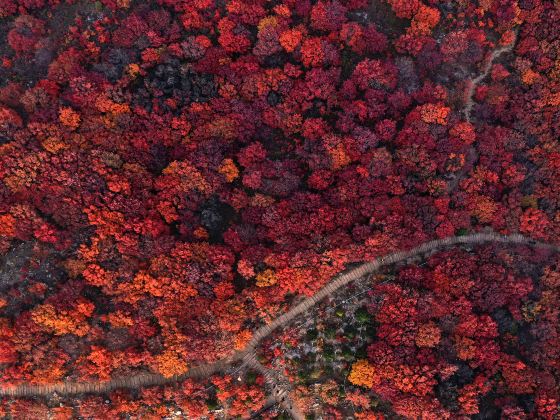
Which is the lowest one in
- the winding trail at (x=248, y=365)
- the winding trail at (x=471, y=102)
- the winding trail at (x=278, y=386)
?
the winding trail at (x=278, y=386)

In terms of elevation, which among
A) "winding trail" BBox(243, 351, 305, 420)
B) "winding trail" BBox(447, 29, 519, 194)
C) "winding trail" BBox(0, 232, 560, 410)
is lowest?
"winding trail" BBox(243, 351, 305, 420)

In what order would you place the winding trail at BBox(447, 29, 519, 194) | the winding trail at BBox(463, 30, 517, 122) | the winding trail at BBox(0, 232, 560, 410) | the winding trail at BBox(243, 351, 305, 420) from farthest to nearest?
the winding trail at BBox(463, 30, 517, 122)
the winding trail at BBox(447, 29, 519, 194)
the winding trail at BBox(243, 351, 305, 420)
the winding trail at BBox(0, 232, 560, 410)

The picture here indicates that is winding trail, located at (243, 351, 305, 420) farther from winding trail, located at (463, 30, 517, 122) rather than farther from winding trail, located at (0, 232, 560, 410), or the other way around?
winding trail, located at (463, 30, 517, 122)

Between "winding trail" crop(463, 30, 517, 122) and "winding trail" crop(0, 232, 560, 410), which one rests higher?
"winding trail" crop(463, 30, 517, 122)

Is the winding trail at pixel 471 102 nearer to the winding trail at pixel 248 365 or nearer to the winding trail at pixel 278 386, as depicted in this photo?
the winding trail at pixel 248 365

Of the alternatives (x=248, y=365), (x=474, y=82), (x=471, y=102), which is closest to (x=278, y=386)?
(x=248, y=365)

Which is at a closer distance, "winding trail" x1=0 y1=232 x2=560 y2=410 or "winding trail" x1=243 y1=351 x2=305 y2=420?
"winding trail" x1=0 y1=232 x2=560 y2=410

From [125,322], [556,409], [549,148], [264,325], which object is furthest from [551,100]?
[125,322]

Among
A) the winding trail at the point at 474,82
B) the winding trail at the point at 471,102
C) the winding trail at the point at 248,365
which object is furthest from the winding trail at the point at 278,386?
the winding trail at the point at 474,82

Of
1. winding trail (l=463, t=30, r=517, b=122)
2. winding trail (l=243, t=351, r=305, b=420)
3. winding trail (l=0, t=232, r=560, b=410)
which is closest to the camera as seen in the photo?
winding trail (l=0, t=232, r=560, b=410)

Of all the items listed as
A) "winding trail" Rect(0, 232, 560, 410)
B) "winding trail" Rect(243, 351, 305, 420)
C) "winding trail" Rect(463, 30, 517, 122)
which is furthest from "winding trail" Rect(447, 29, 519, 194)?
"winding trail" Rect(243, 351, 305, 420)

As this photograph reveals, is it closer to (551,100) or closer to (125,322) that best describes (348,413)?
(125,322)
